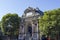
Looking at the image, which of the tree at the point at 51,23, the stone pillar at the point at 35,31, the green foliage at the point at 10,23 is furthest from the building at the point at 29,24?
the tree at the point at 51,23

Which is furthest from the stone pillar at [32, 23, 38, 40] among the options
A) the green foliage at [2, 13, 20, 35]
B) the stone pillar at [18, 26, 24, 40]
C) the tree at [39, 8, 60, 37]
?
the tree at [39, 8, 60, 37]

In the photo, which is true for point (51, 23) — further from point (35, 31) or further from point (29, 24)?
point (29, 24)

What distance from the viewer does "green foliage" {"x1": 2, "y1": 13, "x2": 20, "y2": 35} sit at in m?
44.8

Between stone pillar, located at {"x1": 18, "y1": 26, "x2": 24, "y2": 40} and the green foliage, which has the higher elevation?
the green foliage

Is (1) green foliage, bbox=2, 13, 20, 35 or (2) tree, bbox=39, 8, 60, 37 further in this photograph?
(1) green foliage, bbox=2, 13, 20, 35

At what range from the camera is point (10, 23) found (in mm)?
44906

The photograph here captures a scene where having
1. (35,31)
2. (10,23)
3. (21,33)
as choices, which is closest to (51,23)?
(35,31)

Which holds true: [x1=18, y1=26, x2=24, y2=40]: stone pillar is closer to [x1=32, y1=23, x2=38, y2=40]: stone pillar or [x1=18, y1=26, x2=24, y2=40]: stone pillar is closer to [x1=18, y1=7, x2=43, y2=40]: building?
[x1=18, y1=7, x2=43, y2=40]: building

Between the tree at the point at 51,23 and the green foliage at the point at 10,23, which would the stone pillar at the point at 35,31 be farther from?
the tree at the point at 51,23

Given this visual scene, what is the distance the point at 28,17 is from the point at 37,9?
3061mm

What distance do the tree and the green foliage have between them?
9.04 meters

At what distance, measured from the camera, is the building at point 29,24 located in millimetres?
46062

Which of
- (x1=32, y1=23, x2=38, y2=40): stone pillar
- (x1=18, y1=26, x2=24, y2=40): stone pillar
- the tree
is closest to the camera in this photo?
the tree

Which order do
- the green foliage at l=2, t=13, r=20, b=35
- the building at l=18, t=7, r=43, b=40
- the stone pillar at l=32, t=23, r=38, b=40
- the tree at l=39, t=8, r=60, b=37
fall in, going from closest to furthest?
the tree at l=39, t=8, r=60, b=37, the green foliage at l=2, t=13, r=20, b=35, the stone pillar at l=32, t=23, r=38, b=40, the building at l=18, t=7, r=43, b=40
